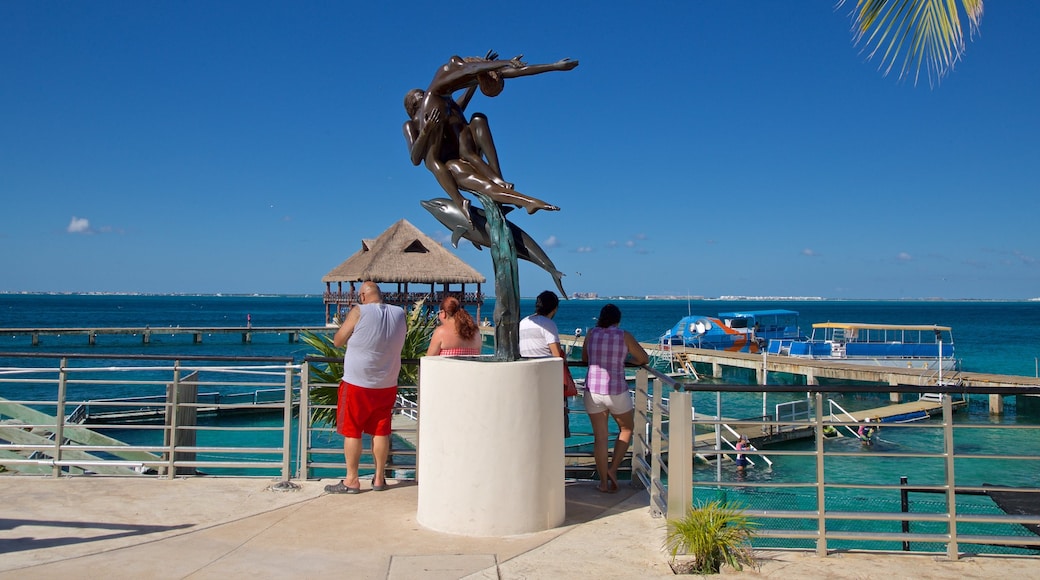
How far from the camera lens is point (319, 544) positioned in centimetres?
453

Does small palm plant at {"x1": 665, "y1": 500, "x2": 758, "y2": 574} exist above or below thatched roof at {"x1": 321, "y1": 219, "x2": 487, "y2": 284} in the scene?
below

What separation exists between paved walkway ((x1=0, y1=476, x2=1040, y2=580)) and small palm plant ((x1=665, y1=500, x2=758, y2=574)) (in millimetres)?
121

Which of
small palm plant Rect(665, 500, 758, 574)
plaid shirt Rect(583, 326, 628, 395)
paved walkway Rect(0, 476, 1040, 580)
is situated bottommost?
paved walkway Rect(0, 476, 1040, 580)

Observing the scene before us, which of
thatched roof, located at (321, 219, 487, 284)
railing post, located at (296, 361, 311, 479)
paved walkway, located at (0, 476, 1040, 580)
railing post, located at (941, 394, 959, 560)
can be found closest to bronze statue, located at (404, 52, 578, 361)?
paved walkway, located at (0, 476, 1040, 580)

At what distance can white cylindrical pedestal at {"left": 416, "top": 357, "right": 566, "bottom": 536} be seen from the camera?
15.5 feet

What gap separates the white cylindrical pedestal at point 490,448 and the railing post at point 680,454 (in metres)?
0.88

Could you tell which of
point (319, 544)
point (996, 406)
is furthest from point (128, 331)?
point (319, 544)

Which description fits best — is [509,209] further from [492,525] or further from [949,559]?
[949,559]

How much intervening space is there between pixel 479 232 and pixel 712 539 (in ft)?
9.10

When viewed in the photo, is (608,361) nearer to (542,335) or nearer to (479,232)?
(542,335)

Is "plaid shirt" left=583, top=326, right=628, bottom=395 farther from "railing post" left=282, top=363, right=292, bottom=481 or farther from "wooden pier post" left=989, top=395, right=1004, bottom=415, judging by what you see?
"wooden pier post" left=989, top=395, right=1004, bottom=415

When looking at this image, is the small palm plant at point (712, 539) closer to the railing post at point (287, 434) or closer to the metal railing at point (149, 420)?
the metal railing at point (149, 420)

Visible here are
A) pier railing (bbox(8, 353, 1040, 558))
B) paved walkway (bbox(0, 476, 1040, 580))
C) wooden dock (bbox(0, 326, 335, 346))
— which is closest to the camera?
paved walkway (bbox(0, 476, 1040, 580))

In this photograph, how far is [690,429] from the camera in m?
4.26
